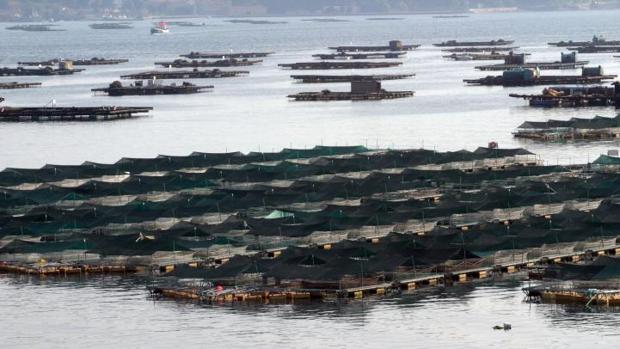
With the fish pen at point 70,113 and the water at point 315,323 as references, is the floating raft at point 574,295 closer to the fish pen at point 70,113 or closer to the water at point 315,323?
the water at point 315,323

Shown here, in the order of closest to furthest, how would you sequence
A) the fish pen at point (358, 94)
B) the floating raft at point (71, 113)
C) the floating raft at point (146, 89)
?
the floating raft at point (71, 113) < the fish pen at point (358, 94) < the floating raft at point (146, 89)

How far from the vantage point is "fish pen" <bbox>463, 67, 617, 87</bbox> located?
179925 mm

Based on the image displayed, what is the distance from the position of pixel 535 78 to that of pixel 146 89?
3965cm

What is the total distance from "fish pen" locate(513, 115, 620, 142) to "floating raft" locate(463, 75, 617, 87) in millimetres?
54380

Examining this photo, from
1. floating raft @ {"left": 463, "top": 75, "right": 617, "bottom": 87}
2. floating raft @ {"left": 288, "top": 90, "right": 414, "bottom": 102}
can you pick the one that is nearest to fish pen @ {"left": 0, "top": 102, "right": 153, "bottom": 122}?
floating raft @ {"left": 288, "top": 90, "right": 414, "bottom": 102}

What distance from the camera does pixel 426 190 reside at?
8762 centimetres

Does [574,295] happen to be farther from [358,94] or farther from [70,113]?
[358,94]

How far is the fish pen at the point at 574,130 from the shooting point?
120125 millimetres

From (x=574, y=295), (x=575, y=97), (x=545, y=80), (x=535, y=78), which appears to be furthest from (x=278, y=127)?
(x=574, y=295)

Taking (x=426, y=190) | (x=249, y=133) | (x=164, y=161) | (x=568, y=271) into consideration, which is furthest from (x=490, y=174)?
(x=249, y=133)

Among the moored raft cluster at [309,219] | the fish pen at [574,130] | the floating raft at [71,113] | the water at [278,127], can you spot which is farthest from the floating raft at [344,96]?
the moored raft cluster at [309,219]

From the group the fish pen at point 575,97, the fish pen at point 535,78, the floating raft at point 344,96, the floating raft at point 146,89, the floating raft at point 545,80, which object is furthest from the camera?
the floating raft at point 146,89

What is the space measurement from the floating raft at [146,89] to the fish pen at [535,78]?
2971 centimetres

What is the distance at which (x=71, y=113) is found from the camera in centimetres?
15512
